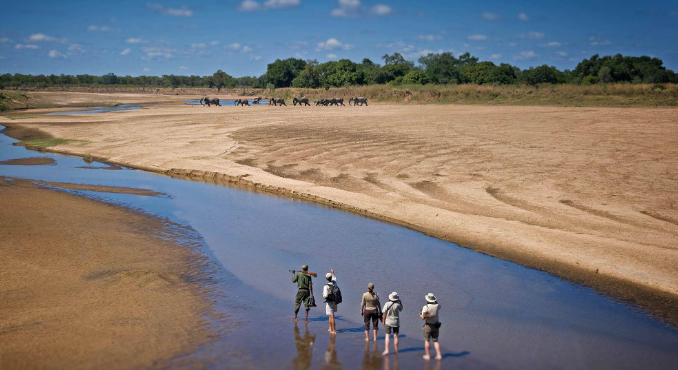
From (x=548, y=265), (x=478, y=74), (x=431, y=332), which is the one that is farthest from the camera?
(x=478, y=74)

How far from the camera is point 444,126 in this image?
4250cm

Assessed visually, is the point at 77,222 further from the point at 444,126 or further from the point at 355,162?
the point at 444,126

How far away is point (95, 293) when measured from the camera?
12914 mm

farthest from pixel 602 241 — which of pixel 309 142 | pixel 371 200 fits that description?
pixel 309 142

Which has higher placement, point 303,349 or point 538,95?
point 538,95

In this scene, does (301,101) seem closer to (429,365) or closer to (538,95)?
(538,95)

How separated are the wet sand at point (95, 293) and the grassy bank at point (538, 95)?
4971 centimetres

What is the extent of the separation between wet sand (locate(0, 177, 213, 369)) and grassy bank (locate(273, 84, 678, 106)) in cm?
4971

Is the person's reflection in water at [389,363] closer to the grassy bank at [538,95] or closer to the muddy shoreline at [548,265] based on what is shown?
the muddy shoreline at [548,265]

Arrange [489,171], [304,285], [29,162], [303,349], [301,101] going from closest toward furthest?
1. [303,349]
2. [304,285]
3. [489,171]
4. [29,162]
5. [301,101]

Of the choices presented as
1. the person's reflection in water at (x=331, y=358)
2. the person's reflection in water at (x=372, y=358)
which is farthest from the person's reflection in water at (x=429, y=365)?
the person's reflection in water at (x=331, y=358)

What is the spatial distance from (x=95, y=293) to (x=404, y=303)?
23.3ft

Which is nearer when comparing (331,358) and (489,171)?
(331,358)

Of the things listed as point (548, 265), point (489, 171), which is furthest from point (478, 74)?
point (548, 265)
